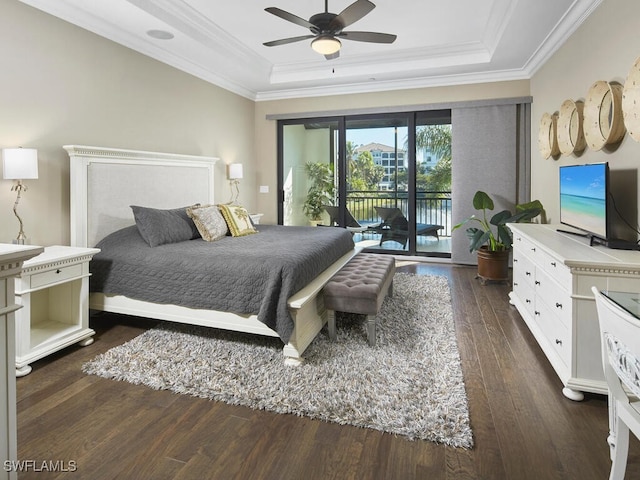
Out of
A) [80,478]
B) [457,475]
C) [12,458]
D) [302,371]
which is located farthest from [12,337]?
[457,475]

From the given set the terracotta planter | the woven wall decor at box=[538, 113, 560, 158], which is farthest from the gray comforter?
the woven wall decor at box=[538, 113, 560, 158]

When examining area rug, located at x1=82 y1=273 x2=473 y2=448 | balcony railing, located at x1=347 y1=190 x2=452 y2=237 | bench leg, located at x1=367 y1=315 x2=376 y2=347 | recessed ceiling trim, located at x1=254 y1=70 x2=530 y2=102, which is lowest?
area rug, located at x1=82 y1=273 x2=473 y2=448

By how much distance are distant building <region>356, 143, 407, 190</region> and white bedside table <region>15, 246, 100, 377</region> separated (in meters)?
4.25

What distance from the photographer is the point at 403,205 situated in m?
6.00

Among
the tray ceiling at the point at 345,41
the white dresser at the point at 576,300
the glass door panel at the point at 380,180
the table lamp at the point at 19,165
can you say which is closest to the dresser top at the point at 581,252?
the white dresser at the point at 576,300

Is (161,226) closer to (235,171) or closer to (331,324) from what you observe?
(331,324)

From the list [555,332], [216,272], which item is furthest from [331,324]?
[555,332]

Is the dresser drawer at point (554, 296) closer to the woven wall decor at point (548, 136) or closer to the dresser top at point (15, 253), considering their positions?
the woven wall decor at point (548, 136)

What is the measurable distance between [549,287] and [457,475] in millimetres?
1483

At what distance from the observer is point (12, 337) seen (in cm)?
134

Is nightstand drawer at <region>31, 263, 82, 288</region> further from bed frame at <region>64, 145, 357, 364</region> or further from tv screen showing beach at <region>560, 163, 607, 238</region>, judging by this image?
tv screen showing beach at <region>560, 163, 607, 238</region>

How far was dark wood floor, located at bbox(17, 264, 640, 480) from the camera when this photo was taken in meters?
1.61

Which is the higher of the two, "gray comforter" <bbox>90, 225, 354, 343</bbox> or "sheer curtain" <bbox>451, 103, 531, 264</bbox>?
"sheer curtain" <bbox>451, 103, 531, 264</bbox>

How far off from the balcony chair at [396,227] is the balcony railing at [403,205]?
0.20 ft
